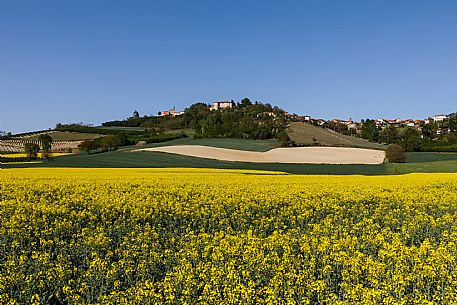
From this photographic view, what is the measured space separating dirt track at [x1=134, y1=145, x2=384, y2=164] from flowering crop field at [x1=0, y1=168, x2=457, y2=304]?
130 ft

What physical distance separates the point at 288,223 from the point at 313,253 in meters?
4.42

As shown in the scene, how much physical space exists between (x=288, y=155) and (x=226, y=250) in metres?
55.1

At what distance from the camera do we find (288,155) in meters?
63.1

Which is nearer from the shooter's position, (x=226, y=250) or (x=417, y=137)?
(x=226, y=250)

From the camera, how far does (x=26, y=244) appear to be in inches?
451

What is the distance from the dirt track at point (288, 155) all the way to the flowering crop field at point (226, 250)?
39.7 m

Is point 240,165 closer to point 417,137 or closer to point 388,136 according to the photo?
point 417,137

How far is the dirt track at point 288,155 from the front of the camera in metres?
57.6

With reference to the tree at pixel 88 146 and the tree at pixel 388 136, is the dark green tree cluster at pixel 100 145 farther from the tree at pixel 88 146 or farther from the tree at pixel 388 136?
the tree at pixel 388 136

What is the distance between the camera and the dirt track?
57.6m

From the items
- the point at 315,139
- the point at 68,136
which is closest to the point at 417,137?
the point at 315,139

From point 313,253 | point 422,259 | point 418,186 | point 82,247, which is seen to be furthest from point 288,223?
point 418,186

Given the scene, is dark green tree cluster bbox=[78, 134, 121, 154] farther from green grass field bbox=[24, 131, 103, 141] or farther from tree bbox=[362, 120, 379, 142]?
tree bbox=[362, 120, 379, 142]

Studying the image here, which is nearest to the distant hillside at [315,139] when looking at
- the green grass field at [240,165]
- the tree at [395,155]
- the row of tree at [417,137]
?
the row of tree at [417,137]
